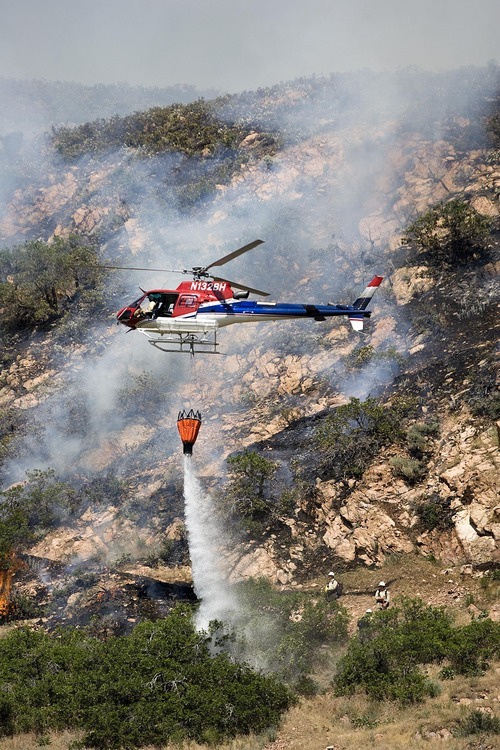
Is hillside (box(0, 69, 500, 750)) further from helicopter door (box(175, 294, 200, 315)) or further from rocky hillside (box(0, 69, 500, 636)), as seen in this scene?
helicopter door (box(175, 294, 200, 315))

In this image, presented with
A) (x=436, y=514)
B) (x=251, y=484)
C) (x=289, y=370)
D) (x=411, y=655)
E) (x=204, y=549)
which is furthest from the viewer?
(x=289, y=370)

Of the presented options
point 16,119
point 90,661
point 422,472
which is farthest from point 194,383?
point 16,119

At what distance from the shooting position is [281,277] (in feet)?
124

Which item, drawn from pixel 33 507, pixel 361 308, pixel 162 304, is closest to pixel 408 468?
pixel 361 308

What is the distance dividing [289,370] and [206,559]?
36.1 ft

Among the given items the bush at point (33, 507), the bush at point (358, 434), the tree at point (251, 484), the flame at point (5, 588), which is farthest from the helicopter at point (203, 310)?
the flame at point (5, 588)

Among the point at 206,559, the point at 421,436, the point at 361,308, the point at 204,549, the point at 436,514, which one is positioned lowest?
the point at 206,559

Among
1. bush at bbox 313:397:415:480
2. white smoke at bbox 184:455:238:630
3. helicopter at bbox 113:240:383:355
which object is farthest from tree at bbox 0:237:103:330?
bush at bbox 313:397:415:480

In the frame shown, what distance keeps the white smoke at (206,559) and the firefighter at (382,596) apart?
172 inches

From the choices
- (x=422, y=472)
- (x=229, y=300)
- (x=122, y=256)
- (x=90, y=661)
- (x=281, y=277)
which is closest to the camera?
(x=90, y=661)

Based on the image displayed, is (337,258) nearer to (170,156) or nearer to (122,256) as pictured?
(122,256)

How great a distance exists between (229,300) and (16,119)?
55.0 meters

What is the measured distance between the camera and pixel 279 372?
106ft

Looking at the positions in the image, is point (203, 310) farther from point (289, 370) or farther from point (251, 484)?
point (289, 370)
